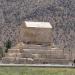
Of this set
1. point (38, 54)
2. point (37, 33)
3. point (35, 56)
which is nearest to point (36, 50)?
point (38, 54)

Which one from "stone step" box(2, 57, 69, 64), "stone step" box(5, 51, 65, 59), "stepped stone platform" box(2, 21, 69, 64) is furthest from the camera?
"stone step" box(5, 51, 65, 59)

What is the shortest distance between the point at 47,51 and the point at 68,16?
200 ft

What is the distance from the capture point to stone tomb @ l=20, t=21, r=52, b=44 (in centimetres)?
4788

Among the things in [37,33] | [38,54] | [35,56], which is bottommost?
[35,56]

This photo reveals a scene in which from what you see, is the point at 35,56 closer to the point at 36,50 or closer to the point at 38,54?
the point at 38,54

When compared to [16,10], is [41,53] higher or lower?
lower

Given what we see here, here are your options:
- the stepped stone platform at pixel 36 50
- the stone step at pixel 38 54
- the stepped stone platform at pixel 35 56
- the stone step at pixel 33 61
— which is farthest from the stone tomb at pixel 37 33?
the stone step at pixel 33 61

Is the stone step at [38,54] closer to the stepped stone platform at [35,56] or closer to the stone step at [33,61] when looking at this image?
the stepped stone platform at [35,56]

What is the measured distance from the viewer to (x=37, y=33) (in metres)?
48.3

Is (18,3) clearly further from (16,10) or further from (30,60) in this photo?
(30,60)

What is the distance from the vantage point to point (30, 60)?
44.1m

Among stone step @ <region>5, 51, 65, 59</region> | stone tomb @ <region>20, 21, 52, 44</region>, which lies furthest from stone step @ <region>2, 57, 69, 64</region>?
stone tomb @ <region>20, 21, 52, 44</region>

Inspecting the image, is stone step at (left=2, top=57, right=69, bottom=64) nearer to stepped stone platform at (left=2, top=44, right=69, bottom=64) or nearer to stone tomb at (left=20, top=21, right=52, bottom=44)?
stepped stone platform at (left=2, top=44, right=69, bottom=64)

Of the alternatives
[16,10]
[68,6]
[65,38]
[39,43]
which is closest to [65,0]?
[68,6]
